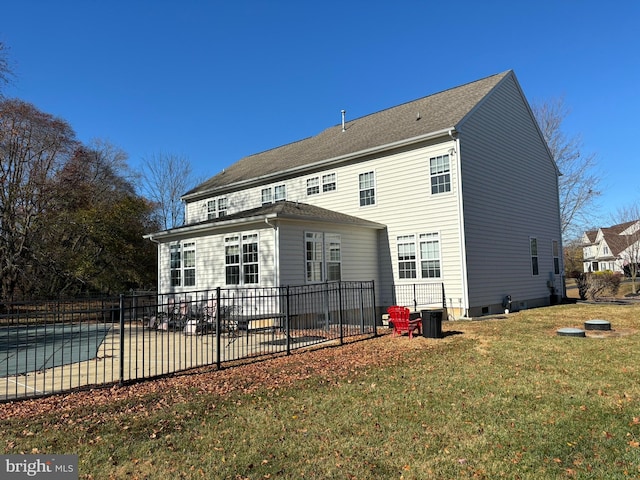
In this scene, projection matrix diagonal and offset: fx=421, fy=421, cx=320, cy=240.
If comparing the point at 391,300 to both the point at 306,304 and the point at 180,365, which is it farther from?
the point at 180,365

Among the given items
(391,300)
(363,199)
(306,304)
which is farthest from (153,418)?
(363,199)

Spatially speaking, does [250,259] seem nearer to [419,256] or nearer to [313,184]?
[313,184]

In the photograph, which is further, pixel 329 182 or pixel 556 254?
pixel 556 254

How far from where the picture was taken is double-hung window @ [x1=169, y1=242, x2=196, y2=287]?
17.0 metres

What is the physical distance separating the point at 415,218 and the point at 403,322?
5.92 m

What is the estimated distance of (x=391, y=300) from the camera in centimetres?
1683

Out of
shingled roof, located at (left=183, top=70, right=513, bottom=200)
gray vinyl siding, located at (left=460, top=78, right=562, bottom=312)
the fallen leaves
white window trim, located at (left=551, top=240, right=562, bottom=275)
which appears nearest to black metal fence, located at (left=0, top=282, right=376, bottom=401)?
the fallen leaves

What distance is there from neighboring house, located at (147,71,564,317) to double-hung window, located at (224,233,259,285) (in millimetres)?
41

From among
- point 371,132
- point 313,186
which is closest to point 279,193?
point 313,186

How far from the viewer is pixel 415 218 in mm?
16109

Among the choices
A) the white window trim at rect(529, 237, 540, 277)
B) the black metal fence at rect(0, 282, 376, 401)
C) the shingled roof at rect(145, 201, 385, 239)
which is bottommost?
the black metal fence at rect(0, 282, 376, 401)

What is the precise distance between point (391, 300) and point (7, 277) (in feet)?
62.5

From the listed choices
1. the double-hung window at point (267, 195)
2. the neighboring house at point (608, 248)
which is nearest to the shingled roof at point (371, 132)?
the double-hung window at point (267, 195)

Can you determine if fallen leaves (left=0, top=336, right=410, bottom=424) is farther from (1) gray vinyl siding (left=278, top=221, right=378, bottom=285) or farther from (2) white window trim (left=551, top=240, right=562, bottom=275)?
Result: (2) white window trim (left=551, top=240, right=562, bottom=275)
